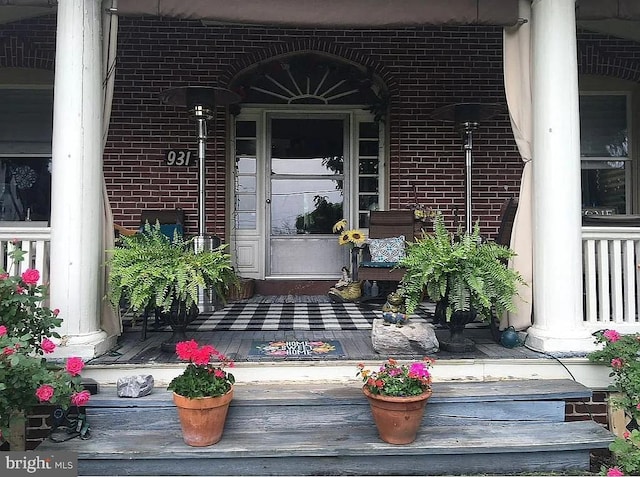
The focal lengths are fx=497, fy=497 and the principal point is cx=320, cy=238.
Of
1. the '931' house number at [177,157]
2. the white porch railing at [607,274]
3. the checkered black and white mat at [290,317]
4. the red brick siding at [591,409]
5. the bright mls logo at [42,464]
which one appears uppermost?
the '931' house number at [177,157]

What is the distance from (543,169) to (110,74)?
270 centimetres

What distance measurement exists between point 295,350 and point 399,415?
905mm

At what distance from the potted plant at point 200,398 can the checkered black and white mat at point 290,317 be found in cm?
133

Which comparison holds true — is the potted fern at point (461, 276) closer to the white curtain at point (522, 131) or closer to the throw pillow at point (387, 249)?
the white curtain at point (522, 131)

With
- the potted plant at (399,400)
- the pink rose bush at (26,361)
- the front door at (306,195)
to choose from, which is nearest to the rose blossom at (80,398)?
the pink rose bush at (26,361)

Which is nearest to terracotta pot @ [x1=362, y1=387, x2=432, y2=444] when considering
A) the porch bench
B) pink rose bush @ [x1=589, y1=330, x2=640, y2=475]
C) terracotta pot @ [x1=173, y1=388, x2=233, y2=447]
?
terracotta pot @ [x1=173, y1=388, x2=233, y2=447]

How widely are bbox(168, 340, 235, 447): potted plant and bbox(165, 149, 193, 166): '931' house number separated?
10.8ft

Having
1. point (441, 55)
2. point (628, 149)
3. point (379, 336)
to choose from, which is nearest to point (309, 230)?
point (441, 55)

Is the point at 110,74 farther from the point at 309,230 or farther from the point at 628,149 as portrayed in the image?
the point at 628,149

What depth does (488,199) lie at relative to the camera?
17.3 ft

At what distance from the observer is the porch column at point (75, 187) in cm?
279

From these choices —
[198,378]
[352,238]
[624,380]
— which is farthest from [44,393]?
[352,238]

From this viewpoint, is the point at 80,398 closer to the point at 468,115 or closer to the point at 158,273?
the point at 158,273

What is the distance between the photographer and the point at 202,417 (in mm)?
2156
